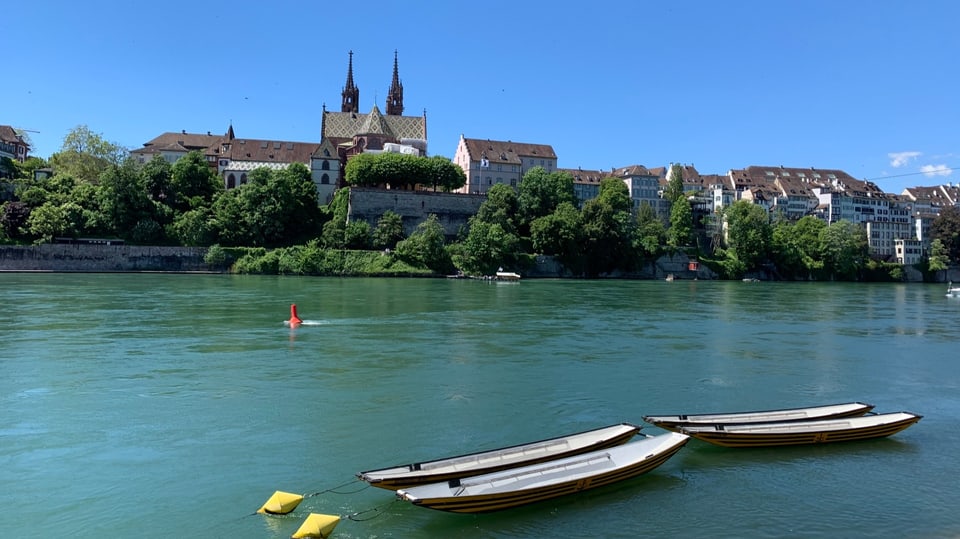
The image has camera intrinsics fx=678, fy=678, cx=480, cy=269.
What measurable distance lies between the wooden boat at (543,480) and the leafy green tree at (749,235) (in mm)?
93154

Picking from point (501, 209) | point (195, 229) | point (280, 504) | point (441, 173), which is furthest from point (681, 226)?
point (280, 504)

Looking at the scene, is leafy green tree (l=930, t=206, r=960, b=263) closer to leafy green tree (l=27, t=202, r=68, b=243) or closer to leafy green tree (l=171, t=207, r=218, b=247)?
leafy green tree (l=171, t=207, r=218, b=247)

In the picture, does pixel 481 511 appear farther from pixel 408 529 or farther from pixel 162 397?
pixel 162 397

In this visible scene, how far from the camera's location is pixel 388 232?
3386 inches

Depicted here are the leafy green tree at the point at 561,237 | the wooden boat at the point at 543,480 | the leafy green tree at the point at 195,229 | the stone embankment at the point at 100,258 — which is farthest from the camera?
the leafy green tree at the point at 561,237

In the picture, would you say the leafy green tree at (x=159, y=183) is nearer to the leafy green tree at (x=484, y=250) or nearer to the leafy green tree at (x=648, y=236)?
the leafy green tree at (x=484, y=250)

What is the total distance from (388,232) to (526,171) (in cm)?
3708

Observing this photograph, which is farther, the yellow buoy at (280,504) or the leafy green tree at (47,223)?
the leafy green tree at (47,223)

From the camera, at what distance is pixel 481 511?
31.1 ft

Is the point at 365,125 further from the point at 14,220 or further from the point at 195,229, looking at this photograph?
the point at 14,220

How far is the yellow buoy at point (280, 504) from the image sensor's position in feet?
31.6

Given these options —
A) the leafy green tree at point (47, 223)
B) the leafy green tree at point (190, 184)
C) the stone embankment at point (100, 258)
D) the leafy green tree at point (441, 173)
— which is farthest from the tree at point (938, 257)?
the leafy green tree at point (47, 223)

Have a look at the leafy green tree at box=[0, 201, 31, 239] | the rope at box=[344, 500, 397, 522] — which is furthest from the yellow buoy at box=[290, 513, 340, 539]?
the leafy green tree at box=[0, 201, 31, 239]

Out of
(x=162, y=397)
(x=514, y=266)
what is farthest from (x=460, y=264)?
A: (x=162, y=397)
